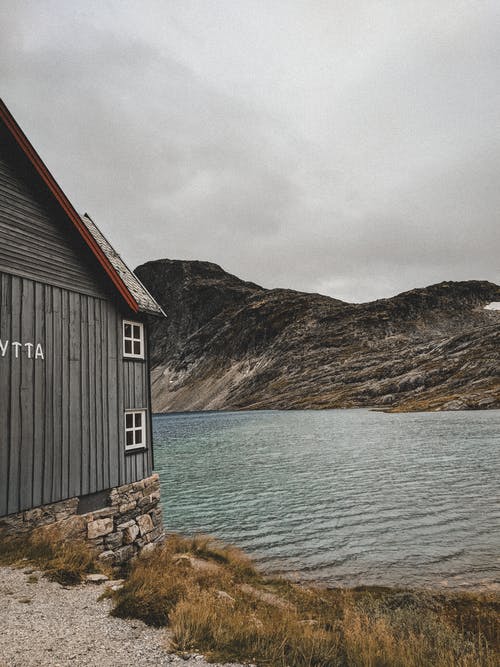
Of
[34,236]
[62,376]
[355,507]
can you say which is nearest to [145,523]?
[62,376]

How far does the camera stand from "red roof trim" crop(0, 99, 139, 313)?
39.9 ft

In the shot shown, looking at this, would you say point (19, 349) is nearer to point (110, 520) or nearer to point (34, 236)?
point (34, 236)

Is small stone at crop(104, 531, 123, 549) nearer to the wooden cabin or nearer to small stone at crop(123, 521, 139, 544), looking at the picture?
the wooden cabin

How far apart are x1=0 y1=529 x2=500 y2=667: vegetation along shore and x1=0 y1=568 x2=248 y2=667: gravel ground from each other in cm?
18

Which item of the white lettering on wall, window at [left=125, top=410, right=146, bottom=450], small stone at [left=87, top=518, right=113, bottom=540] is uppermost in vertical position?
the white lettering on wall

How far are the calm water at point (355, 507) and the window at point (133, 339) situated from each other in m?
8.89

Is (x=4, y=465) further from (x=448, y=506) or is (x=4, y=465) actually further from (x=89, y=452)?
(x=448, y=506)

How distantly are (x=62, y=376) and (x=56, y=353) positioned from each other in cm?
70

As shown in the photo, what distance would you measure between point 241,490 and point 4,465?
60.0 ft

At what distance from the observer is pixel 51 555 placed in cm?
1031

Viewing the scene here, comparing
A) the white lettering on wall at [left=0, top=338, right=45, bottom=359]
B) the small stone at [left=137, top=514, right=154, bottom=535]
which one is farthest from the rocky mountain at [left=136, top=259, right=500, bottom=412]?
the white lettering on wall at [left=0, top=338, right=45, bottom=359]

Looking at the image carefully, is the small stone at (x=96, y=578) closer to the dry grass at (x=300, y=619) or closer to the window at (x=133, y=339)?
the dry grass at (x=300, y=619)

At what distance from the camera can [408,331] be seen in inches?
6929

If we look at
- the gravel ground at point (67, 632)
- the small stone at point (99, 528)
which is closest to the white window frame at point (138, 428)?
the small stone at point (99, 528)
